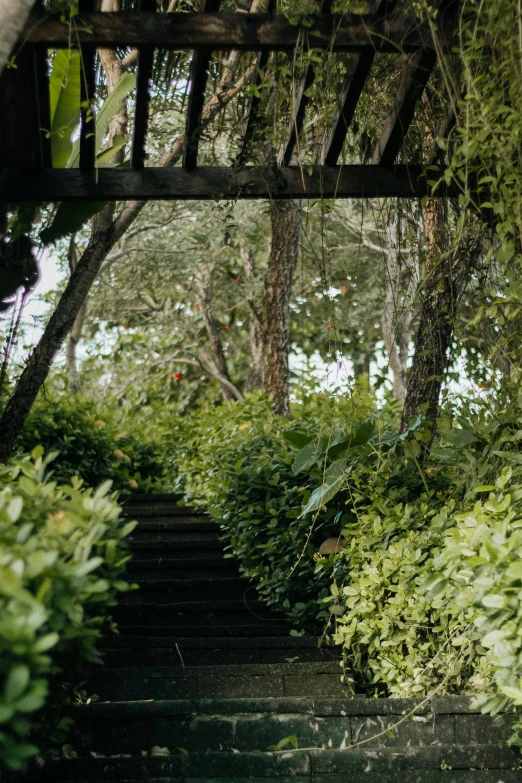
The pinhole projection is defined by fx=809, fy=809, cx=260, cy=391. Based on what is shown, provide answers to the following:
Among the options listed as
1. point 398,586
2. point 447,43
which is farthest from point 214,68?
point 398,586

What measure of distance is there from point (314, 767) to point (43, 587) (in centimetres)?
158

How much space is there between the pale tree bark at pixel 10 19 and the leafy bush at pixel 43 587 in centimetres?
121

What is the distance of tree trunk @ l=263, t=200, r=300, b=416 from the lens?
329 inches

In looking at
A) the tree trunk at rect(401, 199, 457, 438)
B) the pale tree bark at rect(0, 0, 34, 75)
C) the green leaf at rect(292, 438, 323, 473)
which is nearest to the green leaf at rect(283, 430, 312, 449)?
the green leaf at rect(292, 438, 323, 473)

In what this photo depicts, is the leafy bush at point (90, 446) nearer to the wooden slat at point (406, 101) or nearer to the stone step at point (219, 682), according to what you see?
the stone step at point (219, 682)

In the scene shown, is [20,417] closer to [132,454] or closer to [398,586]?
[398,586]

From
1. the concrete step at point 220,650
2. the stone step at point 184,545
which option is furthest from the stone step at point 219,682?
the stone step at point 184,545

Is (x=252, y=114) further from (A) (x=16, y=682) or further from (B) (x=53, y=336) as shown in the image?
(A) (x=16, y=682)

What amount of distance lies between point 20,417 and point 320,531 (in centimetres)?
181

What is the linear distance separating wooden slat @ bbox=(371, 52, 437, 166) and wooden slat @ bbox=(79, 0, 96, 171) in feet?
4.38

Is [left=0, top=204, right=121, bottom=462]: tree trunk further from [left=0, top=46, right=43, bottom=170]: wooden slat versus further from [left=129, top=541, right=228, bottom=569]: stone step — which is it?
[left=129, top=541, right=228, bottom=569]: stone step

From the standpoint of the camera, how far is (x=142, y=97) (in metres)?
3.51

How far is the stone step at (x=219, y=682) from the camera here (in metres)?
3.46

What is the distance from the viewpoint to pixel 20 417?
4.41 meters
